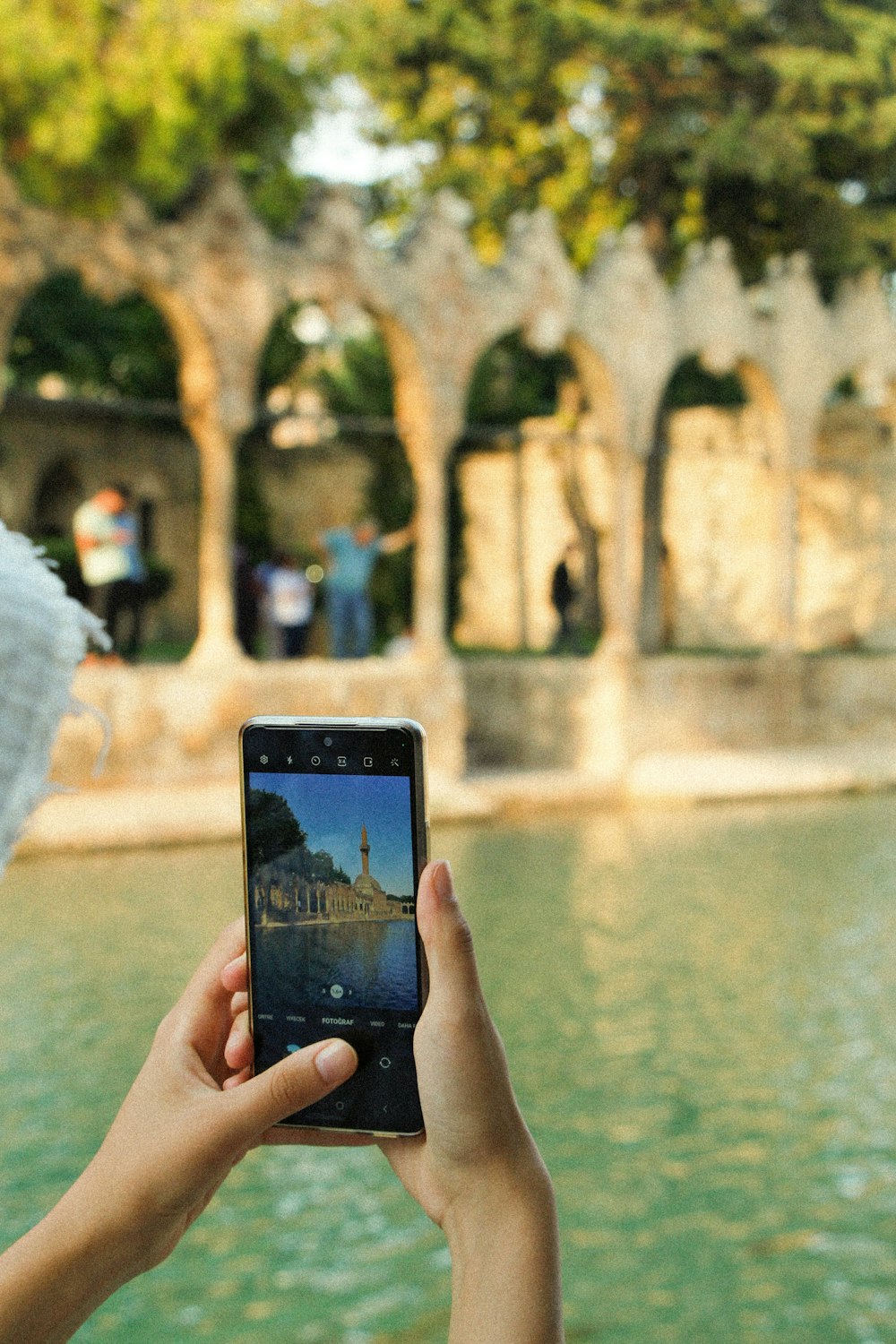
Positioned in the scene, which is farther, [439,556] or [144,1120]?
[439,556]

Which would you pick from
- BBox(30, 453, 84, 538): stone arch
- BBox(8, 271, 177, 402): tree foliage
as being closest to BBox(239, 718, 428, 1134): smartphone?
BBox(8, 271, 177, 402): tree foliage

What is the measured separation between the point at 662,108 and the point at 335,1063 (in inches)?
619

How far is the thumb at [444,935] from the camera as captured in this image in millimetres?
1009

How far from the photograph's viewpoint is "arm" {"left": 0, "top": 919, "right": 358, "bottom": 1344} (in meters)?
0.98

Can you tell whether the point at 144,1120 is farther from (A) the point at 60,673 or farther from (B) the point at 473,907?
(B) the point at 473,907

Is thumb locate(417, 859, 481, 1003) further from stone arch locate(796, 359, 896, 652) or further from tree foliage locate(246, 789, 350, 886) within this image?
stone arch locate(796, 359, 896, 652)

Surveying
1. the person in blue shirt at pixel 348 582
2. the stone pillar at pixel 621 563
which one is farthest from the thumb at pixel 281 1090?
the stone pillar at pixel 621 563

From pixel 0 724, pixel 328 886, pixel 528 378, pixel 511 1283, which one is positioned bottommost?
pixel 511 1283

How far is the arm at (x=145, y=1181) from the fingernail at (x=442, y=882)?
0.17 meters

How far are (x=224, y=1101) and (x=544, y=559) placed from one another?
18.8 metres

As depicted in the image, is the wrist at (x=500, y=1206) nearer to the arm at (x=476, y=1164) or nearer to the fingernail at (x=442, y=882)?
the arm at (x=476, y=1164)

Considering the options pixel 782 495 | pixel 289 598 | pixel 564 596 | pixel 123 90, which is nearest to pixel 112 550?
pixel 289 598

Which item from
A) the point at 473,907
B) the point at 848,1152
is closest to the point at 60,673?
the point at 848,1152

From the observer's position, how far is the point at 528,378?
1969 cm
